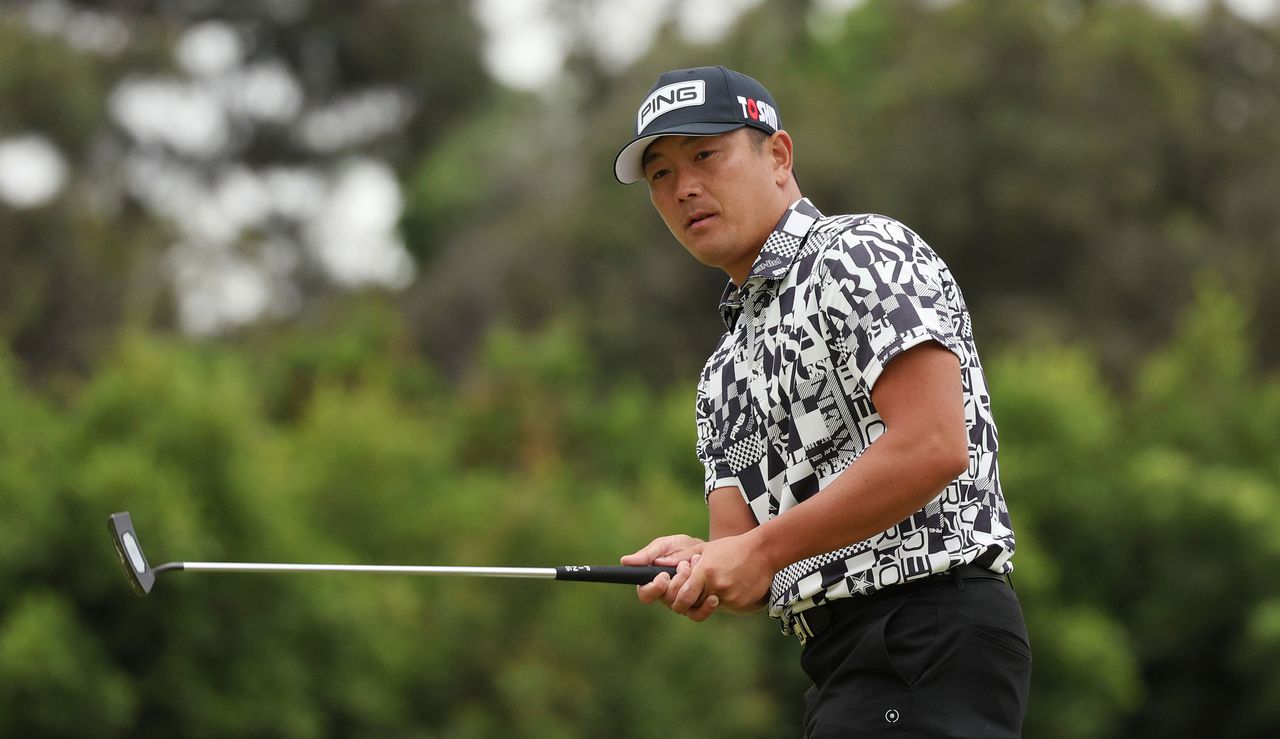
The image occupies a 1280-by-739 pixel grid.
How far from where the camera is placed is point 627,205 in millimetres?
31469

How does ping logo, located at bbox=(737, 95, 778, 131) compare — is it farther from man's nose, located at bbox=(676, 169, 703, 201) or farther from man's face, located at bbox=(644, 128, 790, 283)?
man's nose, located at bbox=(676, 169, 703, 201)

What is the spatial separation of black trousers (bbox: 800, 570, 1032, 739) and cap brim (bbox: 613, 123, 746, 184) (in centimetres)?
91

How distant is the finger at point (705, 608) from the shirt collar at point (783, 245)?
585mm

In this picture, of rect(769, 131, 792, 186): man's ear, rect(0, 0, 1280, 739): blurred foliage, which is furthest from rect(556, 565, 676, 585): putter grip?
rect(0, 0, 1280, 739): blurred foliage

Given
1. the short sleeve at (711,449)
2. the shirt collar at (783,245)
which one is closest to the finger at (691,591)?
the short sleeve at (711,449)


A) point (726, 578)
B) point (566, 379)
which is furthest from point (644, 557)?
point (566, 379)

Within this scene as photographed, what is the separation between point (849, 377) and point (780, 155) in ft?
1.95

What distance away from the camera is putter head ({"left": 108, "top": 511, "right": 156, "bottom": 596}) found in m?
3.73

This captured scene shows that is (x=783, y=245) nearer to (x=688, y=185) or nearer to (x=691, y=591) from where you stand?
(x=688, y=185)

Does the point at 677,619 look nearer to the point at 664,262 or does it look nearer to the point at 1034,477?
the point at 1034,477

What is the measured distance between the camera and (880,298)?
314cm

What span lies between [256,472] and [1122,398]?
14.8 meters

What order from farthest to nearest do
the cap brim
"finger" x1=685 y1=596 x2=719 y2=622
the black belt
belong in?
the cap brim → "finger" x1=685 y1=596 x2=719 y2=622 → the black belt

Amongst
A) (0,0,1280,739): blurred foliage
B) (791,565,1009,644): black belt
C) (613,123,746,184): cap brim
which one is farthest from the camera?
(0,0,1280,739): blurred foliage
